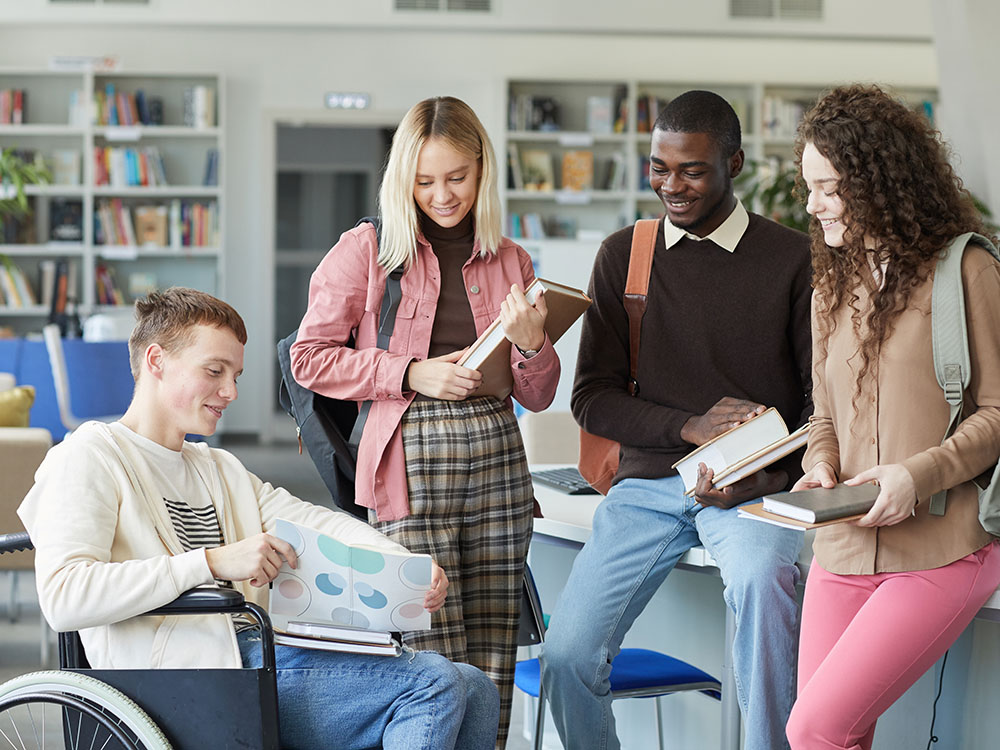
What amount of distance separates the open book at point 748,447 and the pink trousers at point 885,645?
345 mm

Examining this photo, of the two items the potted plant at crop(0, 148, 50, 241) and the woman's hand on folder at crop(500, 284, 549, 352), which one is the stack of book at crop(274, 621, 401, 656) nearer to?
the woman's hand on folder at crop(500, 284, 549, 352)

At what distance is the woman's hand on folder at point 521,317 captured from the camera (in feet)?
6.12

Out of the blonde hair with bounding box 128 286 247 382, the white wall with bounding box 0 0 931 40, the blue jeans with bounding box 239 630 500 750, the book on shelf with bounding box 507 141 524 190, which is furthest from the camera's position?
the book on shelf with bounding box 507 141 524 190

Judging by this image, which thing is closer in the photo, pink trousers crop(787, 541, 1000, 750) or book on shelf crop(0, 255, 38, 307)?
pink trousers crop(787, 541, 1000, 750)

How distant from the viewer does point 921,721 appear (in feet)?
6.55

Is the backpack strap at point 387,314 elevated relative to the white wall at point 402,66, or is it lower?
lower

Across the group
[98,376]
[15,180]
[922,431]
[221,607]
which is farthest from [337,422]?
[15,180]

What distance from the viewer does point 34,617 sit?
4336mm

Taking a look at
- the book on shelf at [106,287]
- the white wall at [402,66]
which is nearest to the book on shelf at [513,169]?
the white wall at [402,66]

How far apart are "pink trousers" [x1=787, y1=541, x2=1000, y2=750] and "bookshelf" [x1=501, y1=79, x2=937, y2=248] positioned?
7.47 metres

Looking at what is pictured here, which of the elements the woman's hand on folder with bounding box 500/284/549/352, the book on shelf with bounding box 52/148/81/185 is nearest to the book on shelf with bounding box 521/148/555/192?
the book on shelf with bounding box 52/148/81/185

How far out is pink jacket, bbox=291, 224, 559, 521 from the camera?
6.46ft

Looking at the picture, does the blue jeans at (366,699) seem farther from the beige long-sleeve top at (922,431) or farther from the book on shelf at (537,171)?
the book on shelf at (537,171)

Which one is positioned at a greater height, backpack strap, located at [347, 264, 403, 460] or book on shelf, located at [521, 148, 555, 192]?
book on shelf, located at [521, 148, 555, 192]
